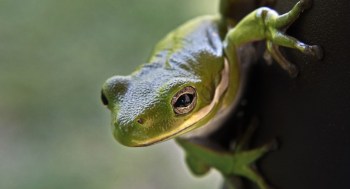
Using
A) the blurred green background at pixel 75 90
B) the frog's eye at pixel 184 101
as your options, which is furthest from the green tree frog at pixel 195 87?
the blurred green background at pixel 75 90

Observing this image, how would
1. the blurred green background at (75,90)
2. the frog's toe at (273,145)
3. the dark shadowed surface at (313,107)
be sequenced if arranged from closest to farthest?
the dark shadowed surface at (313,107) → the frog's toe at (273,145) → the blurred green background at (75,90)

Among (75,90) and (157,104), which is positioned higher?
(75,90)

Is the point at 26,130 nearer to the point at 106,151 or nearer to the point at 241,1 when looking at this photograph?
the point at 106,151

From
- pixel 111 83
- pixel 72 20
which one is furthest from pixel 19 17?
pixel 111 83

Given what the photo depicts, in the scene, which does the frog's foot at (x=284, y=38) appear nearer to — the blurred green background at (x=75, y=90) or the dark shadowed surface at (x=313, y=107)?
the dark shadowed surface at (x=313, y=107)

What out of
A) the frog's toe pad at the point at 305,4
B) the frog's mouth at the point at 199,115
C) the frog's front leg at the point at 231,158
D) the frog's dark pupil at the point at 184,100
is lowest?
the frog's front leg at the point at 231,158

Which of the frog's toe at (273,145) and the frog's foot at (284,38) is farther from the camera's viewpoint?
the frog's toe at (273,145)

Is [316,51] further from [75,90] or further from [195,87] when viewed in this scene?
[75,90]

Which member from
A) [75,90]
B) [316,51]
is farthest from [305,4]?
[75,90]
